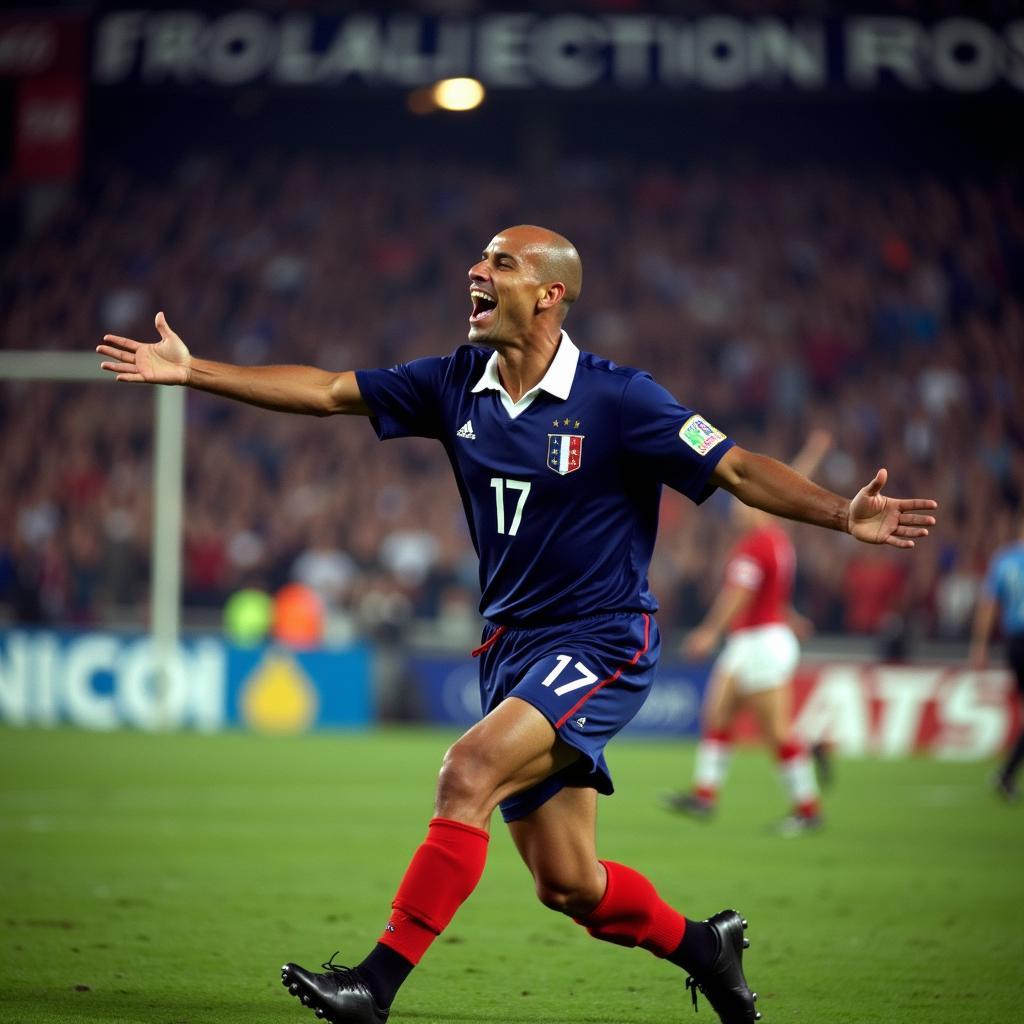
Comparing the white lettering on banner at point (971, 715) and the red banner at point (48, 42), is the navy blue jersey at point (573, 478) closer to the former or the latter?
the white lettering on banner at point (971, 715)

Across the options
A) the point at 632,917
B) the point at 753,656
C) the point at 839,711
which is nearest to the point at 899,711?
Result: the point at 839,711

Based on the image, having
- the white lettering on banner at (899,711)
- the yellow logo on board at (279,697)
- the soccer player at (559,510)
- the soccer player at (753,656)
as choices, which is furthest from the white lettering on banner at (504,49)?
the soccer player at (559,510)

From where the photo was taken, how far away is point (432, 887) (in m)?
4.88

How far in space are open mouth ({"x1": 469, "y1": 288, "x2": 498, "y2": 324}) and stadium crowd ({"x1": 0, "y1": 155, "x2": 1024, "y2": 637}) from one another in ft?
52.8

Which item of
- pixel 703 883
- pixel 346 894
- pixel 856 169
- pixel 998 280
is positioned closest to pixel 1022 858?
pixel 703 883

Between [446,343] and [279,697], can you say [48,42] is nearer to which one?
[446,343]

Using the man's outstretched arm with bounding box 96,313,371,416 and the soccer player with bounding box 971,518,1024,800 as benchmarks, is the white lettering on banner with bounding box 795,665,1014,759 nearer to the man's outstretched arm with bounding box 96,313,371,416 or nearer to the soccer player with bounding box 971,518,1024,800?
the soccer player with bounding box 971,518,1024,800

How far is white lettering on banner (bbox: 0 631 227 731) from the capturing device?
778 inches

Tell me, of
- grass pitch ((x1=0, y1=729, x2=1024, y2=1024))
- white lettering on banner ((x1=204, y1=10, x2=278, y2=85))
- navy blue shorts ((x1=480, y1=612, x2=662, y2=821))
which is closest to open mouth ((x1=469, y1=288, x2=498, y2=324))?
navy blue shorts ((x1=480, y1=612, x2=662, y2=821))

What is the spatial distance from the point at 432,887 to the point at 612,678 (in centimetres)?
87

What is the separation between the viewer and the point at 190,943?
23.6 feet

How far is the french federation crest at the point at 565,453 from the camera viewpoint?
5.36 m

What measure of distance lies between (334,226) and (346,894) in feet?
75.8

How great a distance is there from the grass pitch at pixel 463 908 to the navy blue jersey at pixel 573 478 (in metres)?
1.46
